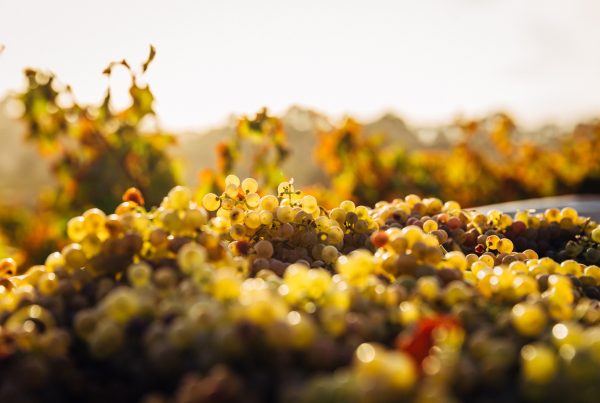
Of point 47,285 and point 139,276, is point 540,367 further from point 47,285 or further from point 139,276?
point 47,285

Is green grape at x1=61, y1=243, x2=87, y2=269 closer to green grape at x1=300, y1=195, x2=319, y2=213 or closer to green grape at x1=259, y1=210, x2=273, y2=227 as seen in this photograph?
green grape at x1=259, y1=210, x2=273, y2=227

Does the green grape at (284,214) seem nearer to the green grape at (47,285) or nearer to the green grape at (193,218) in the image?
the green grape at (193,218)

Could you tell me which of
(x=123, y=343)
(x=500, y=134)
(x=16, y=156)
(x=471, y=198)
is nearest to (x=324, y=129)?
(x=471, y=198)

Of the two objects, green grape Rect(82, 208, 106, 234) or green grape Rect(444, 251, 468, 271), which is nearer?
green grape Rect(82, 208, 106, 234)

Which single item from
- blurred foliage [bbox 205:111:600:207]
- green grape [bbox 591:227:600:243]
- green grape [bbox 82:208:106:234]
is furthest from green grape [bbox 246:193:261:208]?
blurred foliage [bbox 205:111:600:207]

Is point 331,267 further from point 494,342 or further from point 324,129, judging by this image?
point 324,129

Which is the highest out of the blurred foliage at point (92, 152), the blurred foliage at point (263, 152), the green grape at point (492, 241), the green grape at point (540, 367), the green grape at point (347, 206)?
the blurred foliage at point (92, 152)

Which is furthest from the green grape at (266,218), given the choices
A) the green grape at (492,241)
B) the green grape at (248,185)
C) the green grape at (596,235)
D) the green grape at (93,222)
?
the green grape at (596,235)

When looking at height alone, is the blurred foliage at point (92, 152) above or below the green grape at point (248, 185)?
above
